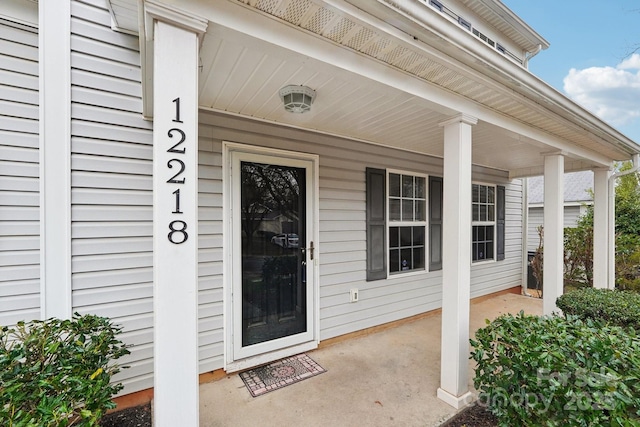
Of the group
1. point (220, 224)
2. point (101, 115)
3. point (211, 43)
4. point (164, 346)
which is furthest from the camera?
point (220, 224)

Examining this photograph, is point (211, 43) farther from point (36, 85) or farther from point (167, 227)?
point (36, 85)

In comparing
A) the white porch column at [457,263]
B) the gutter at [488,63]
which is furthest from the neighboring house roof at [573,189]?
the white porch column at [457,263]

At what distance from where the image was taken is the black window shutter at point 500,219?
5.47 m

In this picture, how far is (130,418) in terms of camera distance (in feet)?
6.67

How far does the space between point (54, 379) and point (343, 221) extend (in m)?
2.68

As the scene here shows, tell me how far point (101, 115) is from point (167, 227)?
5.08ft

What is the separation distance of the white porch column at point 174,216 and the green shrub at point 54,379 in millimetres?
291

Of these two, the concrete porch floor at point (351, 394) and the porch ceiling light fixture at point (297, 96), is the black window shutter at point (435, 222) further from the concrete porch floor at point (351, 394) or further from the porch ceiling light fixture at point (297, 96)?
the porch ceiling light fixture at point (297, 96)

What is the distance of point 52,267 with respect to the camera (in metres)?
1.90

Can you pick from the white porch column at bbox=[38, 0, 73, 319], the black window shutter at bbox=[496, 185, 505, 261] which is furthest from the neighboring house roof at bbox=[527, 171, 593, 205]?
the white porch column at bbox=[38, 0, 73, 319]

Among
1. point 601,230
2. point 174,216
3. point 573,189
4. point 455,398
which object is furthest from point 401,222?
point 573,189

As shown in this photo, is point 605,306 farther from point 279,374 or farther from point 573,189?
point 573,189

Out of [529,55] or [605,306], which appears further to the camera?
[529,55]

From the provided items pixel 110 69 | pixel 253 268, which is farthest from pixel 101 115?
pixel 253 268
